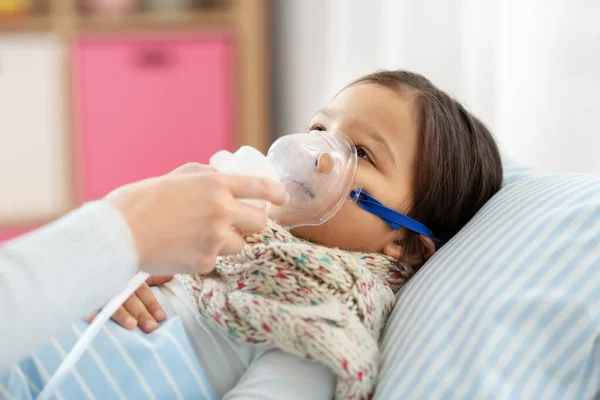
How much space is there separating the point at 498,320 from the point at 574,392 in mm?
125

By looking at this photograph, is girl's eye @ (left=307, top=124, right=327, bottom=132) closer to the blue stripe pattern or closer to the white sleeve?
the blue stripe pattern

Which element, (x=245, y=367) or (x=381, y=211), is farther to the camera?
(x=381, y=211)

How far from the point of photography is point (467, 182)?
132cm

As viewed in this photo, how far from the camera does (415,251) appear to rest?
1.31 metres

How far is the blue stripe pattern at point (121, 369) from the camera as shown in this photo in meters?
0.98

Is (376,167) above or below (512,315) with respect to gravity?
above

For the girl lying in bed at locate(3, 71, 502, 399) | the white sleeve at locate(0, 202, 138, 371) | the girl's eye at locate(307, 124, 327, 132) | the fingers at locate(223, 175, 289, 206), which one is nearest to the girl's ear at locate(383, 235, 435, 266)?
the girl lying in bed at locate(3, 71, 502, 399)

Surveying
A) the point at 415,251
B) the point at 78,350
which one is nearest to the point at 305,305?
the point at 78,350

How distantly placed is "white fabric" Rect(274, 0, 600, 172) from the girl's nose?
0.64m

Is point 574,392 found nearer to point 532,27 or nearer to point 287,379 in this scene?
point 287,379

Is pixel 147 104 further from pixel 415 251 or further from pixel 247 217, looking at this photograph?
pixel 247 217

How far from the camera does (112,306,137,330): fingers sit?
1052 mm

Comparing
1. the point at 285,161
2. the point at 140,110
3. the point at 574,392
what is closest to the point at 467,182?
the point at 285,161

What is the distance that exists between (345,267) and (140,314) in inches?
12.9
